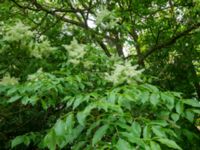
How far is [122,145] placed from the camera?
214 centimetres

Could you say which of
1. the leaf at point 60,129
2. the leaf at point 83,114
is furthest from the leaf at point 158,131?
the leaf at point 60,129

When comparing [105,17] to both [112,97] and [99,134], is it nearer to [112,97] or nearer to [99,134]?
[112,97]

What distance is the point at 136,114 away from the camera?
2779 millimetres

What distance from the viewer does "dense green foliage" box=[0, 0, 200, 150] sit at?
2.43 meters

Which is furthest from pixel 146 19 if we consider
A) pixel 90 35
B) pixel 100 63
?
pixel 100 63

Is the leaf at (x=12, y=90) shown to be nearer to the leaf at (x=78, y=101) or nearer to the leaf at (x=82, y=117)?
the leaf at (x=78, y=101)

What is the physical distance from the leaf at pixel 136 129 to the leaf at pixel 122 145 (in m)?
0.12

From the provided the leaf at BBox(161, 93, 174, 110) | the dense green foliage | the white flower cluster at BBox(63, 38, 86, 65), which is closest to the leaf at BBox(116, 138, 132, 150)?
the dense green foliage

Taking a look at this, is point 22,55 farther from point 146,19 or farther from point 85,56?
point 146,19

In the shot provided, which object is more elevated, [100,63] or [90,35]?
[90,35]

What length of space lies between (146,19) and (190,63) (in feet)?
3.26

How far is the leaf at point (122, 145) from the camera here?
2122 mm

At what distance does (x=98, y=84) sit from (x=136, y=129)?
1084 mm

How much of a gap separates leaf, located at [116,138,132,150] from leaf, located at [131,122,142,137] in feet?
0.39
